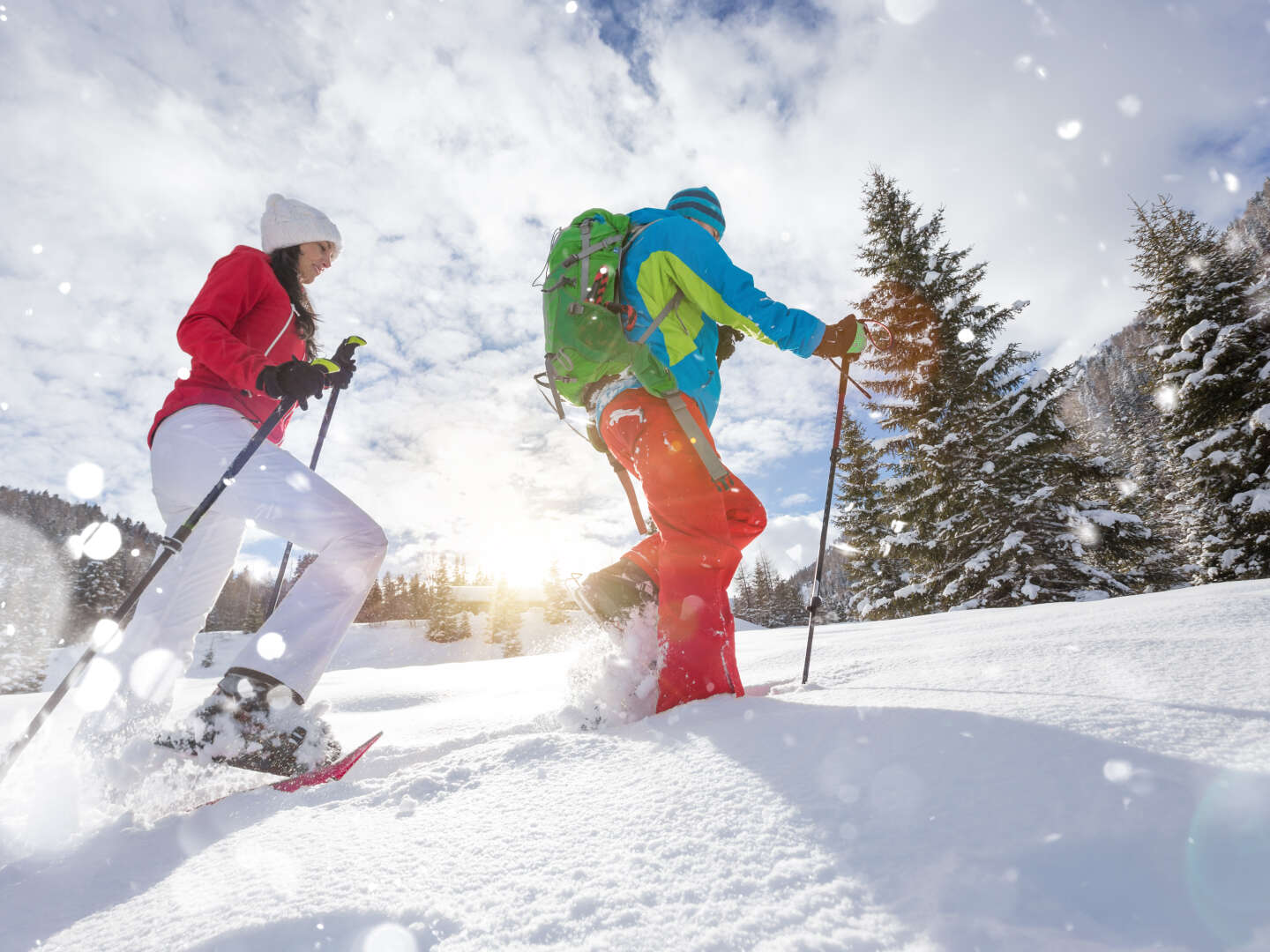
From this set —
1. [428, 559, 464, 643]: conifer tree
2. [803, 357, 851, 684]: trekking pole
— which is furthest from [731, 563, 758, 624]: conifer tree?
[803, 357, 851, 684]: trekking pole

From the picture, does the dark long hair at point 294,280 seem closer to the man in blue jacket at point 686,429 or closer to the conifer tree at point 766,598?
the man in blue jacket at point 686,429

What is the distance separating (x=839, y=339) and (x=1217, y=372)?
18605mm

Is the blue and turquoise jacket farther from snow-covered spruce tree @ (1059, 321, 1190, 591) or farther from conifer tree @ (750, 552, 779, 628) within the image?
conifer tree @ (750, 552, 779, 628)

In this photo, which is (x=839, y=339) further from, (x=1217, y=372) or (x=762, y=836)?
(x=1217, y=372)

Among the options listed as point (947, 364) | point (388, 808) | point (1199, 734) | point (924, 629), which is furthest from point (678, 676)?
Result: point (947, 364)

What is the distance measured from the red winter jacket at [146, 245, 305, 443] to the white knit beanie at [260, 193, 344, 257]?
19 centimetres

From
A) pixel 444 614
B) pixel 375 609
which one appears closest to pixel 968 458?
pixel 444 614

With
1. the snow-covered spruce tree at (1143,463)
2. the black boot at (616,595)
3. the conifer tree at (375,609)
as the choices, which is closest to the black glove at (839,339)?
the black boot at (616,595)

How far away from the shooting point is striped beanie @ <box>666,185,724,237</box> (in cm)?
290

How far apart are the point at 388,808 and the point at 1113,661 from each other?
1.92 m

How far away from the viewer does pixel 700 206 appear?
2.91 meters

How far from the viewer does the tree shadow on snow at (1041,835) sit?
601 millimetres

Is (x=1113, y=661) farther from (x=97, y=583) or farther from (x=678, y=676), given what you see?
(x=97, y=583)

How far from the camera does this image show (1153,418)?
44844 millimetres
